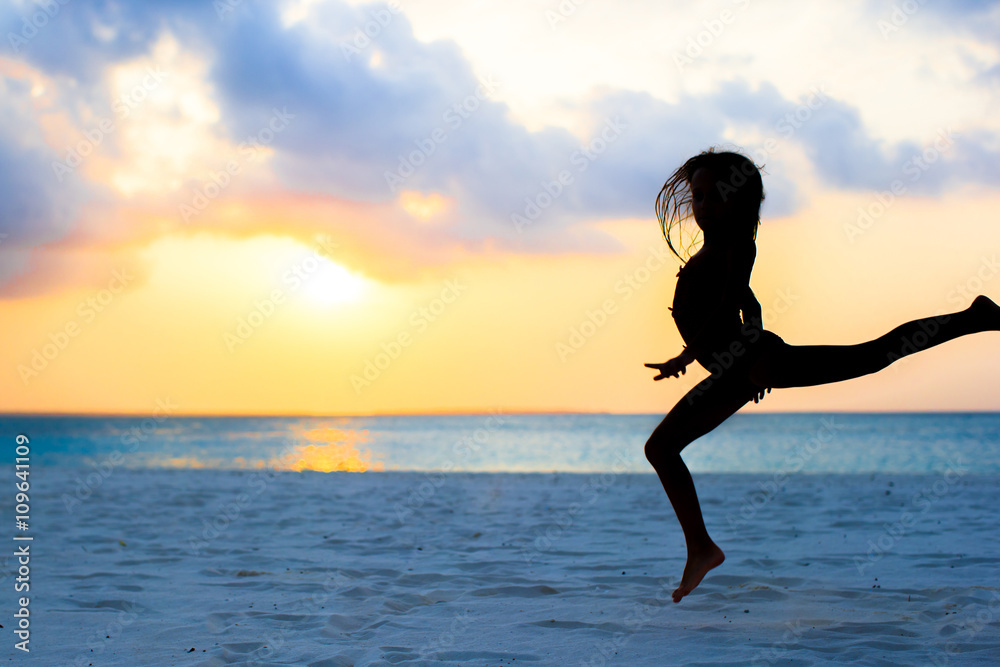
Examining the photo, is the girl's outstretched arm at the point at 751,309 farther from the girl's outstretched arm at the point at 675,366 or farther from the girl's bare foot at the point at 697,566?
the girl's bare foot at the point at 697,566

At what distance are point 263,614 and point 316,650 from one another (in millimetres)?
873

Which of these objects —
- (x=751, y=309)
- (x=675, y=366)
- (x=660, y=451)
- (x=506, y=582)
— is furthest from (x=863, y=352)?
(x=506, y=582)

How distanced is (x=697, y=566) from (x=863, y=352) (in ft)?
4.25

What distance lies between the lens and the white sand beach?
3.65m

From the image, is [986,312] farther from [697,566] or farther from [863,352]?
[697,566]

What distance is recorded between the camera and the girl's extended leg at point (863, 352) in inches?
129

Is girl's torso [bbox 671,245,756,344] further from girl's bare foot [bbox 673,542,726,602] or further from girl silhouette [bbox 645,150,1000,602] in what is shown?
girl's bare foot [bbox 673,542,726,602]

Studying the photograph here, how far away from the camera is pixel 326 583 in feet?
16.9

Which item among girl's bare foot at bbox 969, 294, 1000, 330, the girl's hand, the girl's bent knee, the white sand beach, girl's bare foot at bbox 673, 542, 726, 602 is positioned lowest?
the white sand beach

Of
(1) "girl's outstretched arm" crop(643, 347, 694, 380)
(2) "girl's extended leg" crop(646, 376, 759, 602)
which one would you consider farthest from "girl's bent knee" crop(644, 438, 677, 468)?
(1) "girl's outstretched arm" crop(643, 347, 694, 380)

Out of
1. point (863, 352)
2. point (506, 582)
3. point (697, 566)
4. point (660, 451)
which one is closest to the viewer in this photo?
point (863, 352)

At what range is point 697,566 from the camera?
3760 millimetres

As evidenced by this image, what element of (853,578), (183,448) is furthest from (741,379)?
(183,448)

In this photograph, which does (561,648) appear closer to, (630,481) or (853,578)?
(853,578)
